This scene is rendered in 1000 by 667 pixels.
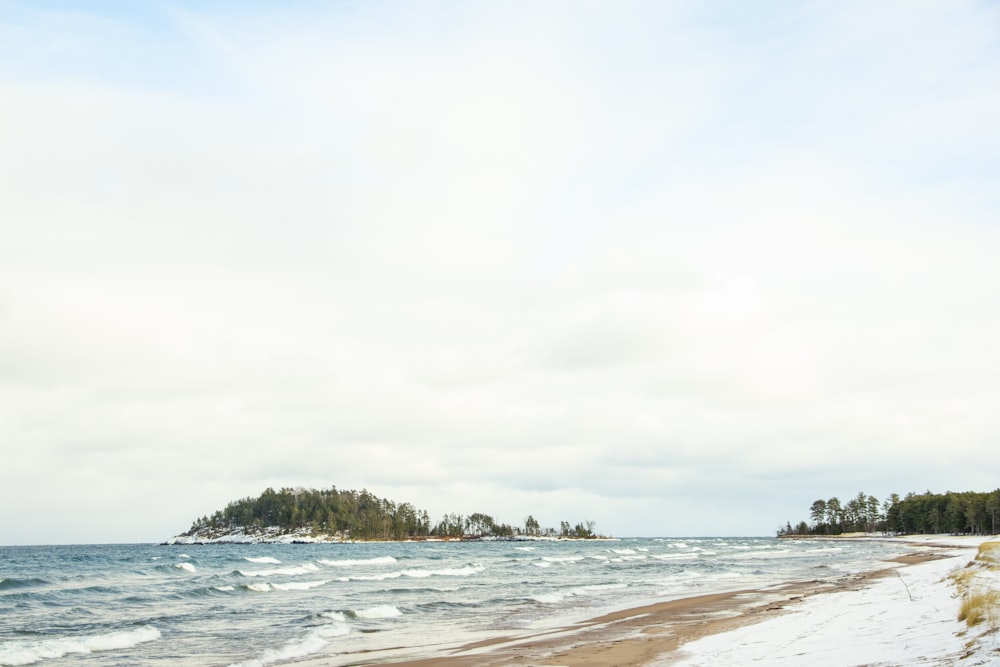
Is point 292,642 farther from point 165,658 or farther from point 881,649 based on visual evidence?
point 881,649

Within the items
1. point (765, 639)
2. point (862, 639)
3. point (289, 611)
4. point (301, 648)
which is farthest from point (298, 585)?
point (862, 639)

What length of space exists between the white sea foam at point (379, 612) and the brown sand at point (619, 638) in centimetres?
871

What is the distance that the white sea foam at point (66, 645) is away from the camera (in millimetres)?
19656

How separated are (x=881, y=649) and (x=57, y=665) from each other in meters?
19.4

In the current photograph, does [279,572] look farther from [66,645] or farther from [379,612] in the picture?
[66,645]

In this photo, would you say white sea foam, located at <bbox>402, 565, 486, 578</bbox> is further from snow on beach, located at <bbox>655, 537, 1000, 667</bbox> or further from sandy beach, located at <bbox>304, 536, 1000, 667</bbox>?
snow on beach, located at <bbox>655, 537, 1000, 667</bbox>

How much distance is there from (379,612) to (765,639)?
723 inches

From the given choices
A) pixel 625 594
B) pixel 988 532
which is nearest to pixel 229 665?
pixel 625 594

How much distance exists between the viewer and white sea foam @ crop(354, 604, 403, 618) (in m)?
29.2

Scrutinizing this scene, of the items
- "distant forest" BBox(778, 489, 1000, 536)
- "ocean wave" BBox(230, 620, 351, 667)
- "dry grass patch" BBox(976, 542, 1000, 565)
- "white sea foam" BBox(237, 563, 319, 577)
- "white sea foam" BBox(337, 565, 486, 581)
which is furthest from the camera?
"distant forest" BBox(778, 489, 1000, 536)

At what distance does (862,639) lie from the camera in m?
13.4

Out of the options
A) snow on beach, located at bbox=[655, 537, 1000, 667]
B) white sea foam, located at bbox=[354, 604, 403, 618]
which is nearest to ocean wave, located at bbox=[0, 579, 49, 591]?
white sea foam, located at bbox=[354, 604, 403, 618]

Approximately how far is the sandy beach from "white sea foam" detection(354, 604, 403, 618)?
864 centimetres

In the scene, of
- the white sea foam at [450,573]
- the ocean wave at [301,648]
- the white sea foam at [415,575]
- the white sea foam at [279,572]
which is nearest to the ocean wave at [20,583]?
the white sea foam at [279,572]
